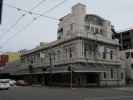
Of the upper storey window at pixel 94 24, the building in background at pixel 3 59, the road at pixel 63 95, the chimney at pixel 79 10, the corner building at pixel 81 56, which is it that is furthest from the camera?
the building in background at pixel 3 59

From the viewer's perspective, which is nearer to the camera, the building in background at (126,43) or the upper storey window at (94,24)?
the upper storey window at (94,24)

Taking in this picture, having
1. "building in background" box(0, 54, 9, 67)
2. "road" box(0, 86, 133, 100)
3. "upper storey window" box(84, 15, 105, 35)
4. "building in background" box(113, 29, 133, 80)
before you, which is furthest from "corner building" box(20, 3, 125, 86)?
"building in background" box(0, 54, 9, 67)

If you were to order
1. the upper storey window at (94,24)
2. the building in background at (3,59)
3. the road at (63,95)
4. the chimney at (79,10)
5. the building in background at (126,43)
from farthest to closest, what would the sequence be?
the building in background at (3,59)
the building in background at (126,43)
the upper storey window at (94,24)
the chimney at (79,10)
the road at (63,95)

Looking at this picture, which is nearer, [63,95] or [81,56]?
[63,95]

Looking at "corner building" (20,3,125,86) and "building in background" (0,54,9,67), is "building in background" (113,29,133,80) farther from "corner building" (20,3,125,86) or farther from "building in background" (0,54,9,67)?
"building in background" (0,54,9,67)

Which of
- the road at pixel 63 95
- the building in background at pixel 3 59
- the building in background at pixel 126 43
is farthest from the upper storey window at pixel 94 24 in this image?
the building in background at pixel 3 59

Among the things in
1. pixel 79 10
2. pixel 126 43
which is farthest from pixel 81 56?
pixel 126 43

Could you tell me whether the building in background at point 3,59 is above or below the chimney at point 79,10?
below

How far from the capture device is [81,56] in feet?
145

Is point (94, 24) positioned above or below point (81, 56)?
above

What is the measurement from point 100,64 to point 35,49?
61.0 feet

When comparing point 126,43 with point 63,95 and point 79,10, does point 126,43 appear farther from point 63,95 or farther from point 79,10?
point 63,95

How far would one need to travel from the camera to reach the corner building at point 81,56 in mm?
44812

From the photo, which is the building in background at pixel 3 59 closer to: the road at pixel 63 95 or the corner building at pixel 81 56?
the corner building at pixel 81 56
